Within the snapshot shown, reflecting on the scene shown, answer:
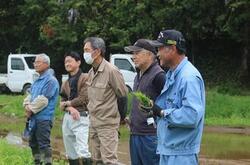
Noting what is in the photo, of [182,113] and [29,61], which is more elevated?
[182,113]

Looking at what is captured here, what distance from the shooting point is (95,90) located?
27.1 ft

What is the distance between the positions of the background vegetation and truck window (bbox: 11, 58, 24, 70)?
1946 millimetres

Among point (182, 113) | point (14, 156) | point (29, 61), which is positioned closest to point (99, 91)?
point (14, 156)

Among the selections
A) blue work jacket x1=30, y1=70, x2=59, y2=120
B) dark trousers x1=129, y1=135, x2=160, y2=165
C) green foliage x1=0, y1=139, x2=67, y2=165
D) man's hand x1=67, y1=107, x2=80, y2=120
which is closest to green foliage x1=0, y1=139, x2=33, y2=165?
green foliage x1=0, y1=139, x2=67, y2=165

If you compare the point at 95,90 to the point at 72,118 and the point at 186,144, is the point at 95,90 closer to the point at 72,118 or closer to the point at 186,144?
the point at 72,118

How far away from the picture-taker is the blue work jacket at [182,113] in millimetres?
5043

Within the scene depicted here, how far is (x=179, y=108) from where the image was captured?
202 inches

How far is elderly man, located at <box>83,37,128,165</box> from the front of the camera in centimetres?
808

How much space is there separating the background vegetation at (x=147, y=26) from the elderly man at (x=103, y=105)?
17294mm

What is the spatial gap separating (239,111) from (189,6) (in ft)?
30.2

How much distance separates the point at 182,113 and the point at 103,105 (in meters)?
3.18

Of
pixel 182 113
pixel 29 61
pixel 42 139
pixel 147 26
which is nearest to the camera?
pixel 182 113

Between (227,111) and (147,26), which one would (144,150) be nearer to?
(227,111)

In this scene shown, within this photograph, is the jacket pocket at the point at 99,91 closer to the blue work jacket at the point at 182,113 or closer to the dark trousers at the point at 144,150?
the dark trousers at the point at 144,150
